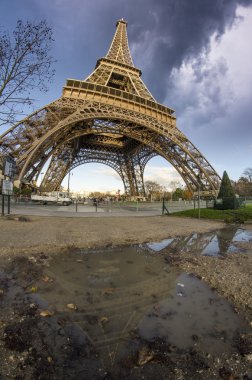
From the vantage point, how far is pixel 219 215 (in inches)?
726

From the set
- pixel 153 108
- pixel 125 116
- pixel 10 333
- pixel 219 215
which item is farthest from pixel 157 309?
pixel 153 108

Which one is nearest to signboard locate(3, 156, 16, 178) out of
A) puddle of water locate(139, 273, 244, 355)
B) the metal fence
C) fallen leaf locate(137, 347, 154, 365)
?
the metal fence

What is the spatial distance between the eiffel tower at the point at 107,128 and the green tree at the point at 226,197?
10.7 meters

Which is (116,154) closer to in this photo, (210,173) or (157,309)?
(210,173)

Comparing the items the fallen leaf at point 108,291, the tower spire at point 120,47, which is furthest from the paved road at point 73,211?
the tower spire at point 120,47

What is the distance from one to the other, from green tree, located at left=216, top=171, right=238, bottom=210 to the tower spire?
3157 cm

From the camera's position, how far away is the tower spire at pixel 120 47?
150 feet

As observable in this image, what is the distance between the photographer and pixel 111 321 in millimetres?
3051

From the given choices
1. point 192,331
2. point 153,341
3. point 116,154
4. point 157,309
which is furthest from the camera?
point 116,154

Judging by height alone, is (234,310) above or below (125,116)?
below

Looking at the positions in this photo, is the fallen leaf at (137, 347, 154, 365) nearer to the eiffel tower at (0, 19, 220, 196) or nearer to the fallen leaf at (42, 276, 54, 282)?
the fallen leaf at (42, 276, 54, 282)

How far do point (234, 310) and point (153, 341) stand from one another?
5.12 feet

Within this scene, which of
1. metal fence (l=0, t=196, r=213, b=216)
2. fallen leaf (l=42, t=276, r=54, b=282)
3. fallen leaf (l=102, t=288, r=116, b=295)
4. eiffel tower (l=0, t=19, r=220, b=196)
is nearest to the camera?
fallen leaf (l=102, t=288, r=116, b=295)

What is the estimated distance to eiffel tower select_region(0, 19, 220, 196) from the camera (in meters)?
27.1
